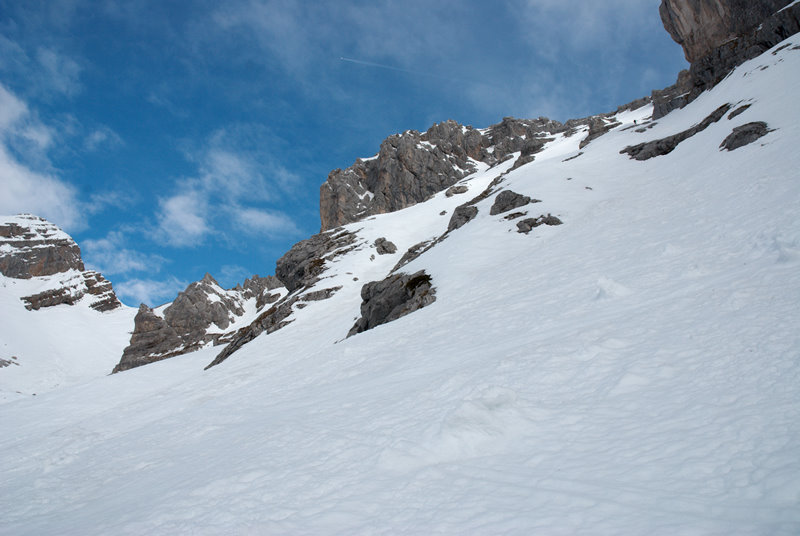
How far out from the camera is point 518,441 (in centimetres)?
579

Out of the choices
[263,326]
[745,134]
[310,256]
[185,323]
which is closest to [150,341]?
[185,323]

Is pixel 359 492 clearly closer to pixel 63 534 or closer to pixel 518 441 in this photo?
pixel 518 441

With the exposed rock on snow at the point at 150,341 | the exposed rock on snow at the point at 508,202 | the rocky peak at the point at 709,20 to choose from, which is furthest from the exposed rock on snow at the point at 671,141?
the exposed rock on snow at the point at 150,341

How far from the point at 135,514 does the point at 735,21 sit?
67.5 m

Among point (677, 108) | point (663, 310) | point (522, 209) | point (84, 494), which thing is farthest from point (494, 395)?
point (677, 108)

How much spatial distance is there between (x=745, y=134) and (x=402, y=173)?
87.1 meters

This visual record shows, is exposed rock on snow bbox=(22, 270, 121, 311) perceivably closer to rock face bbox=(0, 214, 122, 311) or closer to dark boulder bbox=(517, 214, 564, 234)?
rock face bbox=(0, 214, 122, 311)

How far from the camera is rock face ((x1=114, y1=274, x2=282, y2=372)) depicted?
76.2 meters

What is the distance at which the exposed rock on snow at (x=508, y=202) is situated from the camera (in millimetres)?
32219

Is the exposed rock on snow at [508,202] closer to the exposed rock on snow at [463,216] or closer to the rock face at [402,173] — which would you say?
the exposed rock on snow at [463,216]

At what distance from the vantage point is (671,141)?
34312mm

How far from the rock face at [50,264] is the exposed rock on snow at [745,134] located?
616ft

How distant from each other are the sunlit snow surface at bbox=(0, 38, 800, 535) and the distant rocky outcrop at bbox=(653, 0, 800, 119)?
34.3 metres

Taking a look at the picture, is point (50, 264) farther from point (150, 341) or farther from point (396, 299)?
point (396, 299)
